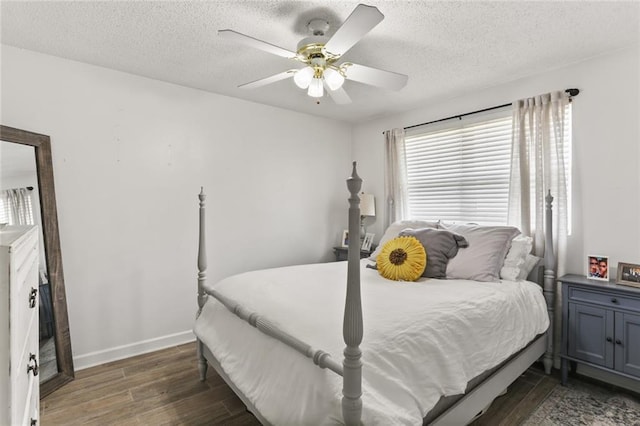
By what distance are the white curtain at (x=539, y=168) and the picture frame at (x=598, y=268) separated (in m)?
0.21

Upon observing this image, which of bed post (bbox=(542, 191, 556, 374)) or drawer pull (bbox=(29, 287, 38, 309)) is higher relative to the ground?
drawer pull (bbox=(29, 287, 38, 309))

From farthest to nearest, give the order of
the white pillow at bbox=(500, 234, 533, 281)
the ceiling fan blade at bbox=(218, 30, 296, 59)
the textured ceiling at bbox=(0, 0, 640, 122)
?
the white pillow at bbox=(500, 234, 533, 281) → the textured ceiling at bbox=(0, 0, 640, 122) → the ceiling fan blade at bbox=(218, 30, 296, 59)

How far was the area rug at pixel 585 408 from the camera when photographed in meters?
1.96

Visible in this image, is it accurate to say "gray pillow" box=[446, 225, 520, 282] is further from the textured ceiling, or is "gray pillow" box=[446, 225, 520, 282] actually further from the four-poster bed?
the textured ceiling

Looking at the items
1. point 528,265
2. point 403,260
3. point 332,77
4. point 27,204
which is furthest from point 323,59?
point 27,204

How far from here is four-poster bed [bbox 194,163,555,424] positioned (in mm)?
1164

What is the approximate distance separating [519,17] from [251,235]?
9.41 ft

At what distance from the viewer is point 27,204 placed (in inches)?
90.7

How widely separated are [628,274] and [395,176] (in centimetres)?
221

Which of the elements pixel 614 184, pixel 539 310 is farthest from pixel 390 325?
pixel 614 184

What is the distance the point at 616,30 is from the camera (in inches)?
83.7

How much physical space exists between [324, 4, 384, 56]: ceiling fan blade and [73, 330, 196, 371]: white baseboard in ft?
9.09

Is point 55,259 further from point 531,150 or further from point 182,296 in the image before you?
point 531,150

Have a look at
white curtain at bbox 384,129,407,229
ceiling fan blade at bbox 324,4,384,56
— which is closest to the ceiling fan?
ceiling fan blade at bbox 324,4,384,56
